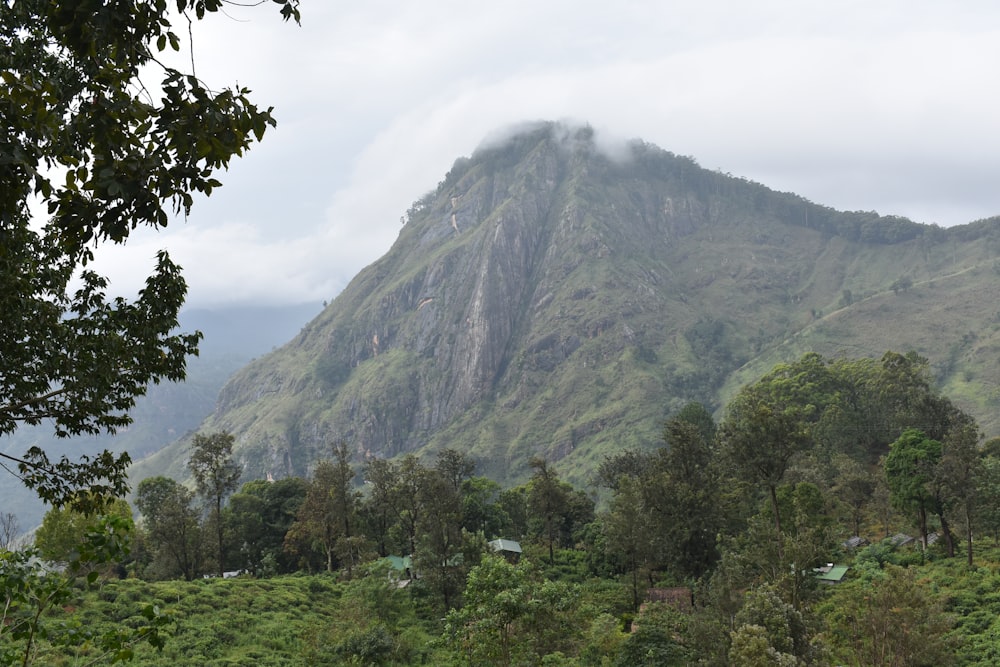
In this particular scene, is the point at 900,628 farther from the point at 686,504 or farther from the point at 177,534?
the point at 177,534

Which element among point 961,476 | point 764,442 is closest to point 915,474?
point 961,476

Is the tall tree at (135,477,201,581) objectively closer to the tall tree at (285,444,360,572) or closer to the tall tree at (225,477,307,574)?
the tall tree at (225,477,307,574)

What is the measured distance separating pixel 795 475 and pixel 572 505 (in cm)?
2124

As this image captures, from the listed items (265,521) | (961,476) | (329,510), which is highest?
(329,510)

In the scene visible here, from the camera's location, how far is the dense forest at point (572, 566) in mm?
20203

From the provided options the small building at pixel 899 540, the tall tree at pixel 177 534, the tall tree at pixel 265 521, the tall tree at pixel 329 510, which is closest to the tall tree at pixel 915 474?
the small building at pixel 899 540

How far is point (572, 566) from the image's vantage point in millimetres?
48750

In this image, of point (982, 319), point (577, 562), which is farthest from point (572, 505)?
point (982, 319)

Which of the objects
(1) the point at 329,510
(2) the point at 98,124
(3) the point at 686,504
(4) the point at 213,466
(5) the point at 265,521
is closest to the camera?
(2) the point at 98,124

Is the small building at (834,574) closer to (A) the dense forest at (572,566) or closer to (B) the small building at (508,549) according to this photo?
(A) the dense forest at (572,566)

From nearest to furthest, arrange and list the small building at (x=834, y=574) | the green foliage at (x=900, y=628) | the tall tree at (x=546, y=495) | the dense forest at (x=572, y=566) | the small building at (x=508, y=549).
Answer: the dense forest at (x=572, y=566) → the green foliage at (x=900, y=628) → the small building at (x=834, y=574) → the small building at (x=508, y=549) → the tall tree at (x=546, y=495)

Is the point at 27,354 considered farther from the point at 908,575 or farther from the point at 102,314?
the point at 908,575

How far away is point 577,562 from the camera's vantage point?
50156 millimetres

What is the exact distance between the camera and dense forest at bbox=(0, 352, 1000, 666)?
66.3 feet
